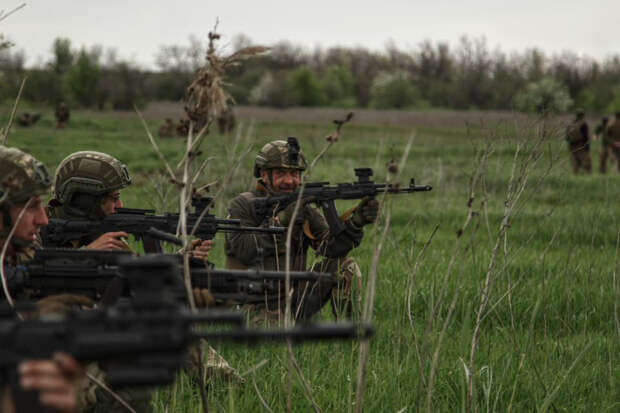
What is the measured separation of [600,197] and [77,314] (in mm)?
12918

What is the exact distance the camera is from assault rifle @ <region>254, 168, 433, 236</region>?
5.21m

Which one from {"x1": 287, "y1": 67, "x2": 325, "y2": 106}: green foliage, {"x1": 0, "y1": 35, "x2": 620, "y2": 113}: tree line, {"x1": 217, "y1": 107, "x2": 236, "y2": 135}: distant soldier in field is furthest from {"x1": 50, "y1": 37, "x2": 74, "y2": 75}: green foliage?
{"x1": 217, "y1": 107, "x2": 236, "y2": 135}: distant soldier in field

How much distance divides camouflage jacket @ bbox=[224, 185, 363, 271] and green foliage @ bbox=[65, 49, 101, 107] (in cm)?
5396

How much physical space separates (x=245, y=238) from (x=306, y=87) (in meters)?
75.6

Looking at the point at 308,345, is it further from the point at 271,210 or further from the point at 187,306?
the point at 187,306

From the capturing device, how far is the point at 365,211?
5.04 meters

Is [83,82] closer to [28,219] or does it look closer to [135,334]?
[28,219]

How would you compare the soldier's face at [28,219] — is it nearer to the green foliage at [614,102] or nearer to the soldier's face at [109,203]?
the soldier's face at [109,203]

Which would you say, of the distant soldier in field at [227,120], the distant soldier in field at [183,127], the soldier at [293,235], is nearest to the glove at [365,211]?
the soldier at [293,235]

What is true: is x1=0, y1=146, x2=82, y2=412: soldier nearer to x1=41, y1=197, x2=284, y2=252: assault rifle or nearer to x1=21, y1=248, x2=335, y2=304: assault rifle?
x1=21, y1=248, x2=335, y2=304: assault rifle

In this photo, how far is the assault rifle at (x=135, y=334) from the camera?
150 centimetres

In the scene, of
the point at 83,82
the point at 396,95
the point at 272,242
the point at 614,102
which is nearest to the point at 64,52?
the point at 83,82

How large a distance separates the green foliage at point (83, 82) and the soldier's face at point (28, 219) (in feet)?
185

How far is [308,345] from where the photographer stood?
436 centimetres
